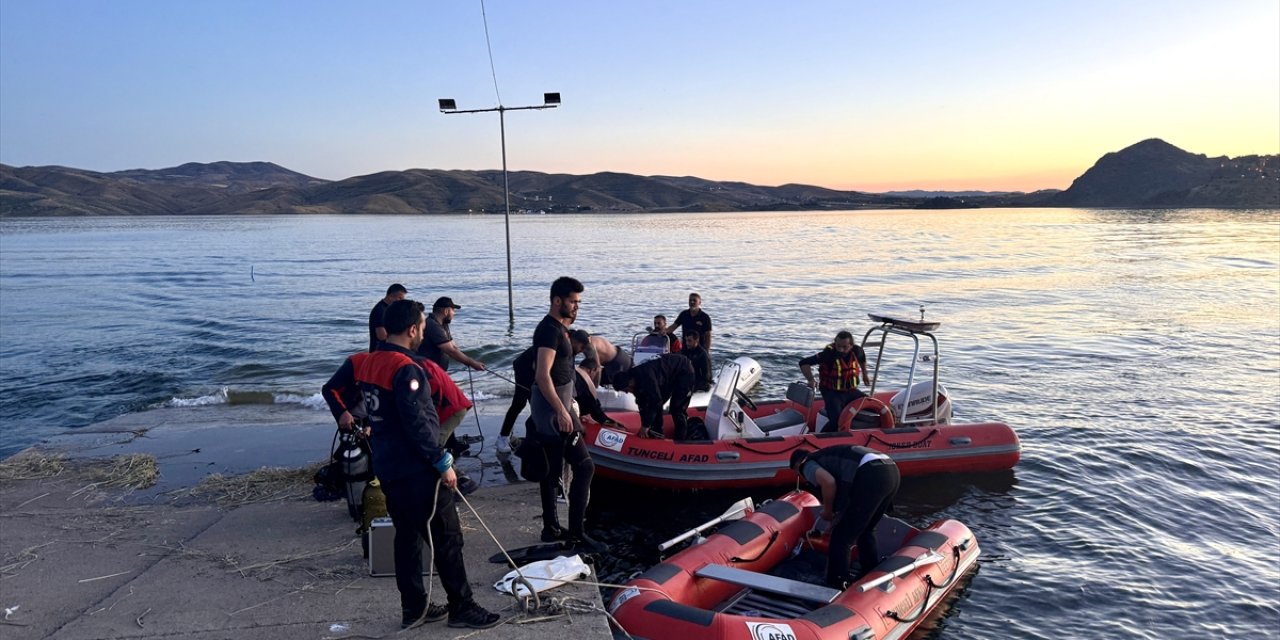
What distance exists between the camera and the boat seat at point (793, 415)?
10.9 metres

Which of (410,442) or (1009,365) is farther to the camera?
(1009,365)

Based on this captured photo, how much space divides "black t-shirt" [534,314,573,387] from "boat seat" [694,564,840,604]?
181cm

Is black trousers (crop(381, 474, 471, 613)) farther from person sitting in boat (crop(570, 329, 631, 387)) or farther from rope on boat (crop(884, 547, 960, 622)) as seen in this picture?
person sitting in boat (crop(570, 329, 631, 387))

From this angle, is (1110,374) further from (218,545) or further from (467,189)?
(467,189)

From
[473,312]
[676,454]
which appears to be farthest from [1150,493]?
[473,312]

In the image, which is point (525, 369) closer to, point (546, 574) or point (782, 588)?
point (546, 574)

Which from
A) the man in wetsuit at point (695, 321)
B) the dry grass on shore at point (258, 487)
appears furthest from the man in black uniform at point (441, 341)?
the man in wetsuit at point (695, 321)

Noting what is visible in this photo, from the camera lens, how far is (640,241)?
71.1 m

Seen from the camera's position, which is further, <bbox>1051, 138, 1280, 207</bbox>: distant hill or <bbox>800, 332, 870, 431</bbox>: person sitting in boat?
<bbox>1051, 138, 1280, 207</bbox>: distant hill

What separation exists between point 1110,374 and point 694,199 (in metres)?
178

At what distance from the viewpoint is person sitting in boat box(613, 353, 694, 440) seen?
8961 mm

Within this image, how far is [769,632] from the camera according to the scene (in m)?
5.12

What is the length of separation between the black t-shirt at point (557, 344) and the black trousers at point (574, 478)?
43 centimetres

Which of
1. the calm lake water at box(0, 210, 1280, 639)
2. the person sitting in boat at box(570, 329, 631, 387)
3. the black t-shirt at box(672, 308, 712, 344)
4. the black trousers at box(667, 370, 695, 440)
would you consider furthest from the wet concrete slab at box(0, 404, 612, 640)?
the black t-shirt at box(672, 308, 712, 344)
